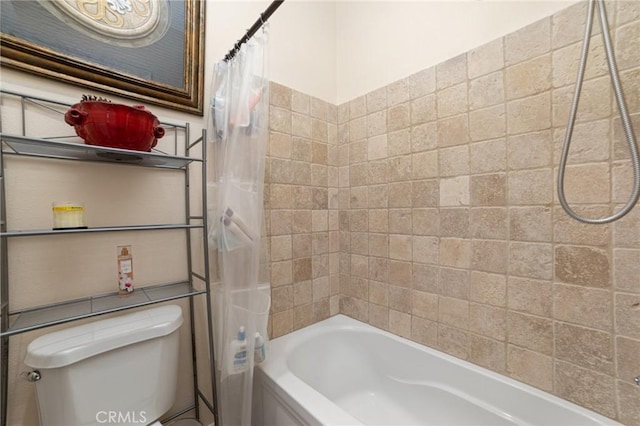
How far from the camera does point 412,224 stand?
4.46ft

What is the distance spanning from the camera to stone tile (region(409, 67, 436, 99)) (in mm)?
1268

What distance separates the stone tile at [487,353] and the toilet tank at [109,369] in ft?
4.07

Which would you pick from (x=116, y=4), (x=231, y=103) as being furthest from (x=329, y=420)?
(x=116, y=4)

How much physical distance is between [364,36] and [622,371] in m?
1.88

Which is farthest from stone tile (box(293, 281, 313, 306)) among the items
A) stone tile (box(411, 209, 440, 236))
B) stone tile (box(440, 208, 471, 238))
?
stone tile (box(440, 208, 471, 238))

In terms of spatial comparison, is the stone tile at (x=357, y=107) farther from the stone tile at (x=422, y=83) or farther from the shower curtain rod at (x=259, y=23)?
the shower curtain rod at (x=259, y=23)

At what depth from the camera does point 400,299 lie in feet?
4.69

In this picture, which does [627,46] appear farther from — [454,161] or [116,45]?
[116,45]

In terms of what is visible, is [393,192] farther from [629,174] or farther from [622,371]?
[622,371]

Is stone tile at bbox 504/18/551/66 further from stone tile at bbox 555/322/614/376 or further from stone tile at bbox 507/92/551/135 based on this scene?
stone tile at bbox 555/322/614/376

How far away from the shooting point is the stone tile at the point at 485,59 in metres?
1.07

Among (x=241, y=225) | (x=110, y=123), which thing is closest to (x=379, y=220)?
(x=241, y=225)

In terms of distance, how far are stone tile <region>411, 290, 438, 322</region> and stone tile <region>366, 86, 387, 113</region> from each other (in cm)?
103

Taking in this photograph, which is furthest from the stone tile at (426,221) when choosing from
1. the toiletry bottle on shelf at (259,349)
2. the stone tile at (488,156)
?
the toiletry bottle on shelf at (259,349)
